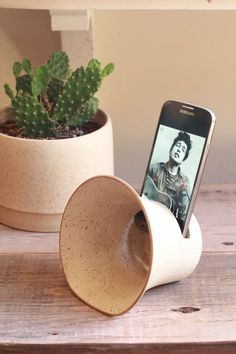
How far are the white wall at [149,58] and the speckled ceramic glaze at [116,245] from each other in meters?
0.37

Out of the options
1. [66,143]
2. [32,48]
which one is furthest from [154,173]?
[32,48]

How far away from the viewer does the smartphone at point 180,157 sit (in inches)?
30.2

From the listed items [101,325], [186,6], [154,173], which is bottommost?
[101,325]

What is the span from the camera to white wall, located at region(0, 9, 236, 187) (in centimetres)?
108

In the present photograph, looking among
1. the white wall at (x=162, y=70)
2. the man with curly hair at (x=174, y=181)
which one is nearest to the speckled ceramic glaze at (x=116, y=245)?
the man with curly hair at (x=174, y=181)

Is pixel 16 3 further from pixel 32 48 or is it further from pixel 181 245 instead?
pixel 181 245

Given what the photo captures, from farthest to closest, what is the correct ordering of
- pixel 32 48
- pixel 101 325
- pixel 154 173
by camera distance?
1. pixel 32 48
2. pixel 154 173
3. pixel 101 325

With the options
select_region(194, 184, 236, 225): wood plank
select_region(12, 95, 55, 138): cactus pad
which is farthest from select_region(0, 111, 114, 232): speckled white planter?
select_region(194, 184, 236, 225): wood plank

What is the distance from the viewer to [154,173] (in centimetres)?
82

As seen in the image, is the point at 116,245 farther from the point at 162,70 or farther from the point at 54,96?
the point at 162,70

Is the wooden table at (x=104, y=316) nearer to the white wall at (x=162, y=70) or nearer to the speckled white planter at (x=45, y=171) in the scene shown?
the speckled white planter at (x=45, y=171)

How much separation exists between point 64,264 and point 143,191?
15 cm

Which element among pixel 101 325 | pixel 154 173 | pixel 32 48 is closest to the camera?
pixel 101 325

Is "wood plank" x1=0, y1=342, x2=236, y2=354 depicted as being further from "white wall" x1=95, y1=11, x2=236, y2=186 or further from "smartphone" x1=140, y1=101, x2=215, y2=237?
"white wall" x1=95, y1=11, x2=236, y2=186
